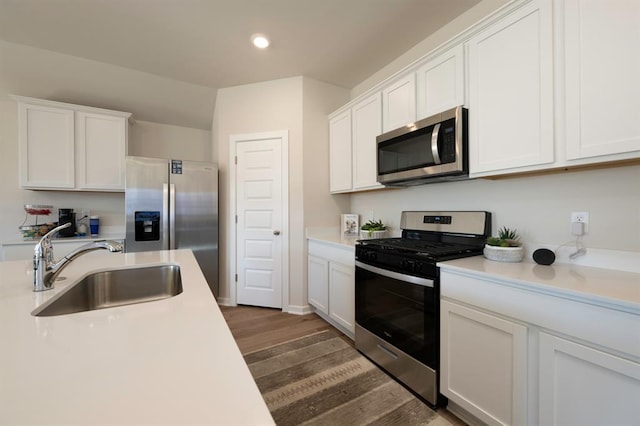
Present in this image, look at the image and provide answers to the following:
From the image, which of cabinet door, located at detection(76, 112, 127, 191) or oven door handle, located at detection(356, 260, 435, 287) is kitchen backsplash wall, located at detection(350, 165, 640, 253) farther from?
cabinet door, located at detection(76, 112, 127, 191)

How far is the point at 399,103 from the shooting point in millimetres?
2184

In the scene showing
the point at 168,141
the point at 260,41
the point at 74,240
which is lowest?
the point at 74,240

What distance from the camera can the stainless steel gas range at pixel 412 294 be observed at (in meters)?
1.54

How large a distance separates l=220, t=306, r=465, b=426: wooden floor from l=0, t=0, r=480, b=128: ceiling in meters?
2.73

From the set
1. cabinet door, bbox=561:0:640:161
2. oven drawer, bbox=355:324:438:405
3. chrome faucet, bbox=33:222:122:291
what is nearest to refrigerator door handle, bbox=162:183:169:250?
chrome faucet, bbox=33:222:122:291

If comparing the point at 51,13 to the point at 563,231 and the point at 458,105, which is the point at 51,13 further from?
the point at 563,231

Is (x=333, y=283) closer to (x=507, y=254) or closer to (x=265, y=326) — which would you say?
(x=265, y=326)

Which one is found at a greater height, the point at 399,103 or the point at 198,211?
the point at 399,103

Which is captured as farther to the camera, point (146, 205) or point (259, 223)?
point (259, 223)

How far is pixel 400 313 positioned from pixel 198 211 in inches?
97.3

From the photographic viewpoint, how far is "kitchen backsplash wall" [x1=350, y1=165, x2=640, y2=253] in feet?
4.29

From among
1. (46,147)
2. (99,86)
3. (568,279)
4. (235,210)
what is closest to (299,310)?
(235,210)

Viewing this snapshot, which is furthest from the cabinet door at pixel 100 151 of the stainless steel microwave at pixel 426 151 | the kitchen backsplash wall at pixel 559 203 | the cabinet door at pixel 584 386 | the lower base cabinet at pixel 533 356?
the cabinet door at pixel 584 386

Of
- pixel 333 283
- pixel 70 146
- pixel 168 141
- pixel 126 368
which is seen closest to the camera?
pixel 126 368
